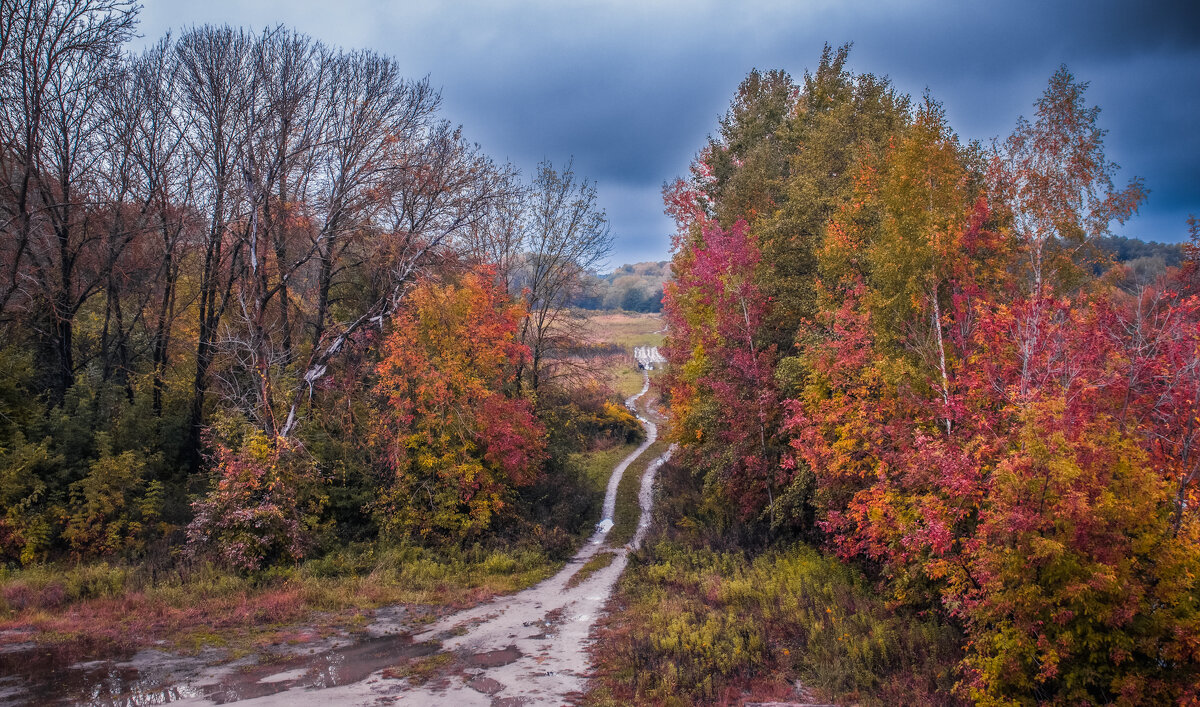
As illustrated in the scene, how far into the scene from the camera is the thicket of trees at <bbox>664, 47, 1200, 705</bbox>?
8172 millimetres

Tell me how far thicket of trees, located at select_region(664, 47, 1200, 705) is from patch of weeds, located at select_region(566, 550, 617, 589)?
4756 millimetres

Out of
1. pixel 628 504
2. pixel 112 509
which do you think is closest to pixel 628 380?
pixel 628 504

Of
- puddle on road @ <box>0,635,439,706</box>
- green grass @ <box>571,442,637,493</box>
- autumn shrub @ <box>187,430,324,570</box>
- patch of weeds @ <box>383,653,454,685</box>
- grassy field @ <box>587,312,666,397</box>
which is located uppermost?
grassy field @ <box>587,312,666,397</box>

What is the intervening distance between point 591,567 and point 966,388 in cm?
1312

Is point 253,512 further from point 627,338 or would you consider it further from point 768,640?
point 627,338

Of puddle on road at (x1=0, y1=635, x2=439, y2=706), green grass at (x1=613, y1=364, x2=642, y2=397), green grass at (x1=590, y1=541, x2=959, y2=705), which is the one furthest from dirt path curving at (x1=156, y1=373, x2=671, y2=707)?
green grass at (x1=613, y1=364, x2=642, y2=397)

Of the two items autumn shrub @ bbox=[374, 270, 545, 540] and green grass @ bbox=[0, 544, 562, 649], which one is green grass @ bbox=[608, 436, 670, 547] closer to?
autumn shrub @ bbox=[374, 270, 545, 540]

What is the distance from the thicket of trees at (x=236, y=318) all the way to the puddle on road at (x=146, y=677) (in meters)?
5.24

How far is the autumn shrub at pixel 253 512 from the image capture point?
1548 cm

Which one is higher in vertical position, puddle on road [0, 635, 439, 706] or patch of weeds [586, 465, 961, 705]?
puddle on road [0, 635, 439, 706]

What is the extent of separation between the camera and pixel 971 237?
14695 millimetres

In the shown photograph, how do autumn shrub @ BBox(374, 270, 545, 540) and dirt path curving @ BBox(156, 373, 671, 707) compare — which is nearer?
dirt path curving @ BBox(156, 373, 671, 707)

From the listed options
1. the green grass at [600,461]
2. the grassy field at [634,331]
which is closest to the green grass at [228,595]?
the green grass at [600,461]

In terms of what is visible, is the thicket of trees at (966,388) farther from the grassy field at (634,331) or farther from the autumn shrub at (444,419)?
the grassy field at (634,331)
